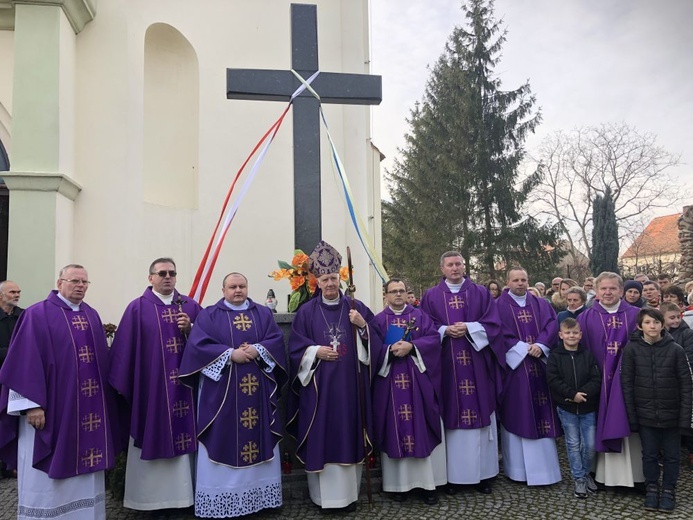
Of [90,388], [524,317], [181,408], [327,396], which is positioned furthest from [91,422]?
[524,317]

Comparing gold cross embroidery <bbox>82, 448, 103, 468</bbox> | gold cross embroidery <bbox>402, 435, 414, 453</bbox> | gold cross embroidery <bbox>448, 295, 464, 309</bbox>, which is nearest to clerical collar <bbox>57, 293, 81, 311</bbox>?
gold cross embroidery <bbox>82, 448, 103, 468</bbox>

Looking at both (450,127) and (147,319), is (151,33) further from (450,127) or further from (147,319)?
(450,127)

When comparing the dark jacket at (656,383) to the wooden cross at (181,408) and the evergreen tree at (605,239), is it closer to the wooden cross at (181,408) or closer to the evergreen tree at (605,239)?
the wooden cross at (181,408)

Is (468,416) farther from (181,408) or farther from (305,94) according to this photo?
(305,94)

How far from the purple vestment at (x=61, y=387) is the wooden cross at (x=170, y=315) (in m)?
0.55

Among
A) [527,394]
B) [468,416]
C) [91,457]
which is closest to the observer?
[91,457]

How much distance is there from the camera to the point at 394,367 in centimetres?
512

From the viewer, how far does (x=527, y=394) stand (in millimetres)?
5441

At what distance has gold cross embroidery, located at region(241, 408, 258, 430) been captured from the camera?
4.70 metres

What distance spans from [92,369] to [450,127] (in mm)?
22527

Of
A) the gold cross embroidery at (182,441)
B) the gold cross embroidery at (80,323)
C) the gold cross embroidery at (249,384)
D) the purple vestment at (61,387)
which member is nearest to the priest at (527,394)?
the gold cross embroidery at (249,384)

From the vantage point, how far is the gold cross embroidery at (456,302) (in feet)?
18.1

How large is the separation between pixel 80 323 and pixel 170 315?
722 millimetres

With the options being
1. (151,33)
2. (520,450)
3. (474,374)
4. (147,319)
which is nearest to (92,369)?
(147,319)
